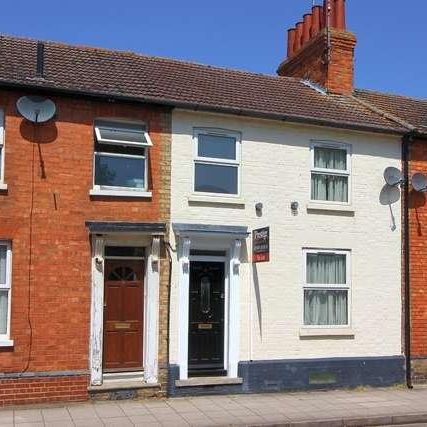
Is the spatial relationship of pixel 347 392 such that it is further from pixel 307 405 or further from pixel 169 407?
pixel 169 407

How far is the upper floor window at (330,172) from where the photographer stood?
1373 cm

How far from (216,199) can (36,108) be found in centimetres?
361

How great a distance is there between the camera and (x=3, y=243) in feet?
36.9

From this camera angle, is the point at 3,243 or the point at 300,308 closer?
the point at 3,243

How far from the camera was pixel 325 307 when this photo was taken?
1359 cm

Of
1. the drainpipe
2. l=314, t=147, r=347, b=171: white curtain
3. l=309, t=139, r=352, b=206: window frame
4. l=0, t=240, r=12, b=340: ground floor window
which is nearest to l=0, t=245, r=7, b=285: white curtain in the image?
l=0, t=240, r=12, b=340: ground floor window

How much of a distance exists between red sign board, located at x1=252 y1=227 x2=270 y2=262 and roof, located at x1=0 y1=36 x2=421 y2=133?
7.59 ft

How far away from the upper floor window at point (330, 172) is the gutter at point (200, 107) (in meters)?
0.49

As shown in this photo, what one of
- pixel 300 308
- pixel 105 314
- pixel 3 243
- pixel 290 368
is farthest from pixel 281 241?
pixel 3 243

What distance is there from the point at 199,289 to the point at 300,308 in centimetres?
203

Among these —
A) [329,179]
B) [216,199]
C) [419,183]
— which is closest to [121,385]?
[216,199]

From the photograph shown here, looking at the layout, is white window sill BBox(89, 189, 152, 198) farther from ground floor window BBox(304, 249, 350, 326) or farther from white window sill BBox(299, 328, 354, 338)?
white window sill BBox(299, 328, 354, 338)

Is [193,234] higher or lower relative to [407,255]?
higher

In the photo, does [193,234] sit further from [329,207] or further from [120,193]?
[329,207]
